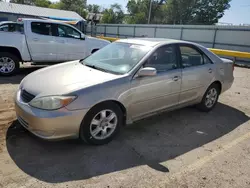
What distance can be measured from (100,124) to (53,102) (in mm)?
778

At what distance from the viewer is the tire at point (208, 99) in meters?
5.11

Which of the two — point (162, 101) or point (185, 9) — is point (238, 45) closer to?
point (162, 101)

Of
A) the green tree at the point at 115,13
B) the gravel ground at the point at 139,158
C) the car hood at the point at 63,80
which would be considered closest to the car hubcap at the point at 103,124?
the gravel ground at the point at 139,158

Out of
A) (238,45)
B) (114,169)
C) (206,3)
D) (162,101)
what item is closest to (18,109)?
(114,169)

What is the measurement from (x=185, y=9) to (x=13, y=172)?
56106 mm

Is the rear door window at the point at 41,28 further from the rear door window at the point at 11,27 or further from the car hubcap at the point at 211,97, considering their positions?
the car hubcap at the point at 211,97

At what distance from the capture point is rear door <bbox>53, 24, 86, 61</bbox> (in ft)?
26.2

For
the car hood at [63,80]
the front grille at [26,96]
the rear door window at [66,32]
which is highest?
the rear door window at [66,32]

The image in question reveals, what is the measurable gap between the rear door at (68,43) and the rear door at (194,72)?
476 centimetres

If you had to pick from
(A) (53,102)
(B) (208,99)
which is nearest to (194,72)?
(B) (208,99)

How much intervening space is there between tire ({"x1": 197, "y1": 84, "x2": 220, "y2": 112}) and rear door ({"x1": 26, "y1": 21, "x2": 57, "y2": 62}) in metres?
Answer: 5.24

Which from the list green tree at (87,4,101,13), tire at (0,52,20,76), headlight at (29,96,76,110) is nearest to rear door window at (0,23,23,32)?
tire at (0,52,20,76)

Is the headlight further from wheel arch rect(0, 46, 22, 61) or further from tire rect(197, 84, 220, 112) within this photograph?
wheel arch rect(0, 46, 22, 61)

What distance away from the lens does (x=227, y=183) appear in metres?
2.90
